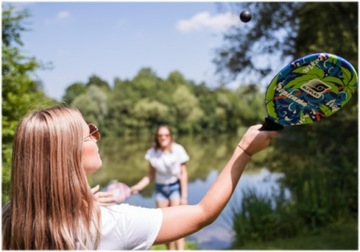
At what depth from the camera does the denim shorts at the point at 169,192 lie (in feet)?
17.4

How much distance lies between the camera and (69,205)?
4.40 feet

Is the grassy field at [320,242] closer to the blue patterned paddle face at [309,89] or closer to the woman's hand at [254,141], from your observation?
the blue patterned paddle face at [309,89]

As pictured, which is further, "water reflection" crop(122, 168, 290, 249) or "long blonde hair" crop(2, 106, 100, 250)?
"water reflection" crop(122, 168, 290, 249)

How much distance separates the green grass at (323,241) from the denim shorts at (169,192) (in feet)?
4.70

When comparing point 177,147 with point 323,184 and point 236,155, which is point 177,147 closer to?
point 323,184

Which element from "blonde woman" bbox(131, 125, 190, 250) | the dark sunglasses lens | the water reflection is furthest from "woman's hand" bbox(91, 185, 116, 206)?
the water reflection

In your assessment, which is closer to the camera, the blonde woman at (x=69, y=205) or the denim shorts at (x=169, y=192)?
the blonde woman at (x=69, y=205)

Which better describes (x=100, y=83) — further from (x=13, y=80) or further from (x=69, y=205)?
(x=69, y=205)

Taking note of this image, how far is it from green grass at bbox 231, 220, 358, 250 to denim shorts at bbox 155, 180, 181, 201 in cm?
143

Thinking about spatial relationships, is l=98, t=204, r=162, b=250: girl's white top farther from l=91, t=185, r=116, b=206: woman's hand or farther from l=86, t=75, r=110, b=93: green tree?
l=86, t=75, r=110, b=93: green tree

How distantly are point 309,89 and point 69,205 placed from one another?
0.86 m

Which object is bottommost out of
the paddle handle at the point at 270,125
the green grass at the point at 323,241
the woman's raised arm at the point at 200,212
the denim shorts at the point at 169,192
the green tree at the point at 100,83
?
the green grass at the point at 323,241

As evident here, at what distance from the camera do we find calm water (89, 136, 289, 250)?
743 cm

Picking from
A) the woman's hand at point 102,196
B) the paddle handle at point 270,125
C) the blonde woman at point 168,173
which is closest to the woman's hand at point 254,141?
the paddle handle at point 270,125
